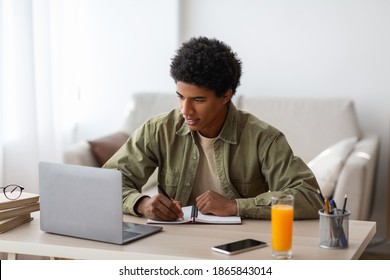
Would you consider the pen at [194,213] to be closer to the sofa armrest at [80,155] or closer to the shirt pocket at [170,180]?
the shirt pocket at [170,180]

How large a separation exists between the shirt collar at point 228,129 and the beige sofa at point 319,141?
1169 mm

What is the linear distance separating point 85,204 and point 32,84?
70.8 inches

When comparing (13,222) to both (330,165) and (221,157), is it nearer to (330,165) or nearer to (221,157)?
(221,157)

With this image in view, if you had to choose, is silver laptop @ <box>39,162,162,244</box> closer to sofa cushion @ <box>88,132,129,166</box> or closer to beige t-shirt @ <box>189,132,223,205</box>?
beige t-shirt @ <box>189,132,223,205</box>

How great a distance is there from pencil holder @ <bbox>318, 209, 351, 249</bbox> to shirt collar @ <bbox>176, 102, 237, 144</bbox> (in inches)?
22.2

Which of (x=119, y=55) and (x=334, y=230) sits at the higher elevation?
(x=119, y=55)

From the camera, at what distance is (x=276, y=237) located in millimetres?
1696

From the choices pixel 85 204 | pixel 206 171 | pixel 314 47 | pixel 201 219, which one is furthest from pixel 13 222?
pixel 314 47

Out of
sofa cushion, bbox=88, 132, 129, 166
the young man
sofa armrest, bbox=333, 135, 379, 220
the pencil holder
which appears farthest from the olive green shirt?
sofa cushion, bbox=88, 132, 129, 166

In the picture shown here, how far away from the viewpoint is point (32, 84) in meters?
3.54

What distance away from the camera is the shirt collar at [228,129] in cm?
230

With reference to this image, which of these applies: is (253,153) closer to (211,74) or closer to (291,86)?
(211,74)

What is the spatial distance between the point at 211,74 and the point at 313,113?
1.83 metres

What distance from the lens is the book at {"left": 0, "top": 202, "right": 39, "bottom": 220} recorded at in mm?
1986
